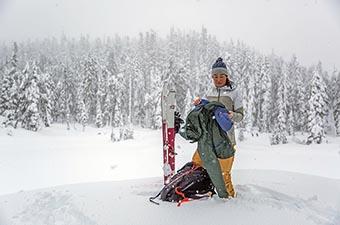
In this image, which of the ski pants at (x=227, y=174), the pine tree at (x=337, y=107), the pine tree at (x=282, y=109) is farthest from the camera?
the pine tree at (x=337, y=107)

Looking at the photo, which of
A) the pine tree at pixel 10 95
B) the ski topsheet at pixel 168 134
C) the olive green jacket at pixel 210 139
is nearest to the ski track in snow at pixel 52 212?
the ski topsheet at pixel 168 134

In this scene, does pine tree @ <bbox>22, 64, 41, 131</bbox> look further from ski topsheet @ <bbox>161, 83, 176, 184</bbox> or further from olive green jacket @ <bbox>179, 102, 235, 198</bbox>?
olive green jacket @ <bbox>179, 102, 235, 198</bbox>

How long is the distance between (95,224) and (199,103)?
6.62 ft

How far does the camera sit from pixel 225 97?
467cm

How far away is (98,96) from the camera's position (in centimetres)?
5291

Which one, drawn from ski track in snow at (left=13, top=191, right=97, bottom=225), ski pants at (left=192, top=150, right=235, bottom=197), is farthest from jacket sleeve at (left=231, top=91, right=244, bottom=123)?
ski track in snow at (left=13, top=191, right=97, bottom=225)

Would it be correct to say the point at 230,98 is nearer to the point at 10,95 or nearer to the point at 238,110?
the point at 238,110

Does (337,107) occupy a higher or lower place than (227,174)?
higher

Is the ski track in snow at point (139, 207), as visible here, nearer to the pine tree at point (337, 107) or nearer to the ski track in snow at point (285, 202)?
the ski track in snow at point (285, 202)

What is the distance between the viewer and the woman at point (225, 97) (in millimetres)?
4539

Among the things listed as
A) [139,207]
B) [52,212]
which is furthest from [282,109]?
[52,212]

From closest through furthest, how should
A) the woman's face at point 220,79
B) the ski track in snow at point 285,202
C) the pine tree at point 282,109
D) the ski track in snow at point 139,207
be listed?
1. the ski track in snow at point 139,207
2. the ski track in snow at point 285,202
3. the woman's face at point 220,79
4. the pine tree at point 282,109

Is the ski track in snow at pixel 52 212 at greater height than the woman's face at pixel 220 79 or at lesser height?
lesser

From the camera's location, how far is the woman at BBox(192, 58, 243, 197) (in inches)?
179
